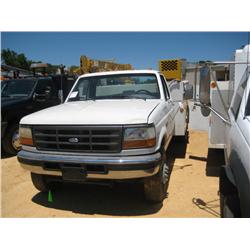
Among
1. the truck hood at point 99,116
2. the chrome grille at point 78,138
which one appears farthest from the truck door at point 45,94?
the chrome grille at point 78,138

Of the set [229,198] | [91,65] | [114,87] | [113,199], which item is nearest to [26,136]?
[113,199]

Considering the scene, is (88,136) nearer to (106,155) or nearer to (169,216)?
(106,155)

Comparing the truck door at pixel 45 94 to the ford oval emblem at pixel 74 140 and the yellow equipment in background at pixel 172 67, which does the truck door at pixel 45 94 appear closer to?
the yellow equipment in background at pixel 172 67

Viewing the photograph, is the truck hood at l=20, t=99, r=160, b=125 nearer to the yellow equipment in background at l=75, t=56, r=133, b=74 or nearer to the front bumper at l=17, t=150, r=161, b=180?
the front bumper at l=17, t=150, r=161, b=180

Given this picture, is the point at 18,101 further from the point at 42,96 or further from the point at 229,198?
the point at 229,198

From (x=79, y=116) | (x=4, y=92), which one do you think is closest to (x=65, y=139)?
(x=79, y=116)

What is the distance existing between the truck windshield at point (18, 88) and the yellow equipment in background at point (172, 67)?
381 centimetres

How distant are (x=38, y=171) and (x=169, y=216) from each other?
174 cm

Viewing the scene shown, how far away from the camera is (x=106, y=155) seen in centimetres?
300

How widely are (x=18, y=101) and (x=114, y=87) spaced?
10.1 ft

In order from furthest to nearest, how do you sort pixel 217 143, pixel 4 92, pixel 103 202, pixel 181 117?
pixel 4 92 < pixel 181 117 < pixel 217 143 < pixel 103 202

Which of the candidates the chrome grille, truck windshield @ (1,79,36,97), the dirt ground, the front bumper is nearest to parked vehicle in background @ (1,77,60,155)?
truck windshield @ (1,79,36,97)

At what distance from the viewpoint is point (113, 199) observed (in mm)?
3771

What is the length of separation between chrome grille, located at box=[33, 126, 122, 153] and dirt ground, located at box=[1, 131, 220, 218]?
36.3 inches
